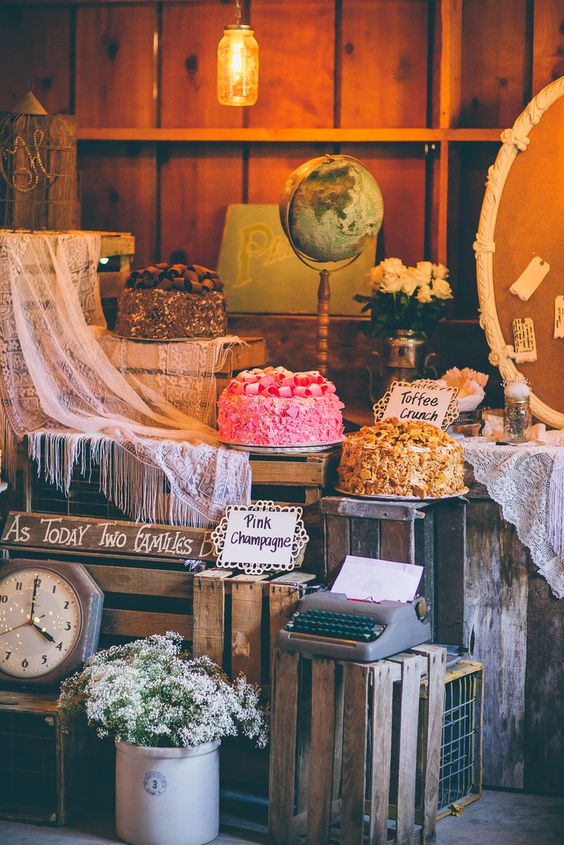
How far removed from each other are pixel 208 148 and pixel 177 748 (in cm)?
300

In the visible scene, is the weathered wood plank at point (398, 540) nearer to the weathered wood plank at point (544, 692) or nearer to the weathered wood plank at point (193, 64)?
the weathered wood plank at point (544, 692)

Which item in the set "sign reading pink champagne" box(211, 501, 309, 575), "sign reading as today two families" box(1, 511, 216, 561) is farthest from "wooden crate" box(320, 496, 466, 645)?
"sign reading as today two families" box(1, 511, 216, 561)

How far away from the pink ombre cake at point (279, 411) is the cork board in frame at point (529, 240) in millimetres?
824

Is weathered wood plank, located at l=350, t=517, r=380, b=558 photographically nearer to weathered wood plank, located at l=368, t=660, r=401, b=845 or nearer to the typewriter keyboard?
the typewriter keyboard

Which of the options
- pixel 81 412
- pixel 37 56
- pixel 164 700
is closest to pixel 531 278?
pixel 81 412

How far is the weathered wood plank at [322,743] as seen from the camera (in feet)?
12.4

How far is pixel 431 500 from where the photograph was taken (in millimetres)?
4137

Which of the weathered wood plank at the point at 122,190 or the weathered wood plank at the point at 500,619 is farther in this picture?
the weathered wood plank at the point at 122,190

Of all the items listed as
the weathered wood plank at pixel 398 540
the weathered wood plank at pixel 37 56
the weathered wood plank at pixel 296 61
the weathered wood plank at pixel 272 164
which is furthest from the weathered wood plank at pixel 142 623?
the weathered wood plank at pixel 37 56

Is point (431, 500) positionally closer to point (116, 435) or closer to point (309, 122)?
point (116, 435)

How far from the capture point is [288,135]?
223 inches

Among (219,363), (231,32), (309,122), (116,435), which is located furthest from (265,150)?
(116,435)

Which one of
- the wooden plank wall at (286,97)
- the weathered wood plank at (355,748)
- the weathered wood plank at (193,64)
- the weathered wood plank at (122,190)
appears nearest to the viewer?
the weathered wood plank at (355,748)

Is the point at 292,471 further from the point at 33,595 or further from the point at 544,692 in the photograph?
the point at 544,692
